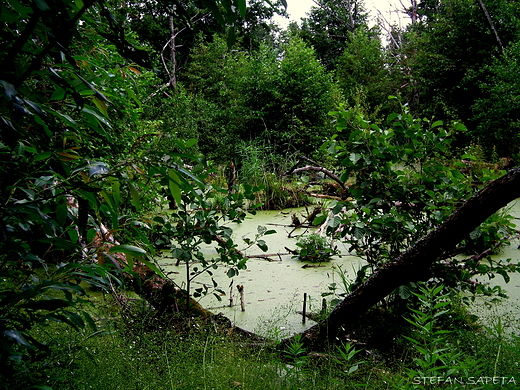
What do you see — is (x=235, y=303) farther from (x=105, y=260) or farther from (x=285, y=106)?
(x=285, y=106)

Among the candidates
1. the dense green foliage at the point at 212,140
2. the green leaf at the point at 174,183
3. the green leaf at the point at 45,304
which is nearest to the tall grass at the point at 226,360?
the dense green foliage at the point at 212,140

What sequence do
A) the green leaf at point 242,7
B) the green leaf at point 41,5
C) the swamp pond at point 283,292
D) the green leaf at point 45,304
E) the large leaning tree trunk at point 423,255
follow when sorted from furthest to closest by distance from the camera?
the swamp pond at point 283,292 → the large leaning tree trunk at point 423,255 → the green leaf at point 45,304 → the green leaf at point 242,7 → the green leaf at point 41,5

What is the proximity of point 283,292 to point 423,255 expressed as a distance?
133 centimetres

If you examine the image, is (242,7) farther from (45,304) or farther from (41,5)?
(45,304)

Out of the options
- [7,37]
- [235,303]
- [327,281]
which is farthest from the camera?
[327,281]

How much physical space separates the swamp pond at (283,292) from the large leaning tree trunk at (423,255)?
29 centimetres

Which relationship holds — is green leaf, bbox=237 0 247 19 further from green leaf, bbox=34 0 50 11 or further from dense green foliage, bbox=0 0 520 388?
green leaf, bbox=34 0 50 11

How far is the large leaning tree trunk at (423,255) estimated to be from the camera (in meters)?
1.50

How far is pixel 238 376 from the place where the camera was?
1.53 metres

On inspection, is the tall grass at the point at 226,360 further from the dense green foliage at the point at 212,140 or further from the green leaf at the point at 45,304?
the green leaf at the point at 45,304

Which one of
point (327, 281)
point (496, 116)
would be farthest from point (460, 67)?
point (327, 281)

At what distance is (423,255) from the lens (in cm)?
174

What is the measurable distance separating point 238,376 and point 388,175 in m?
1.34

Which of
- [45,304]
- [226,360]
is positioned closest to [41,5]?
[45,304]
